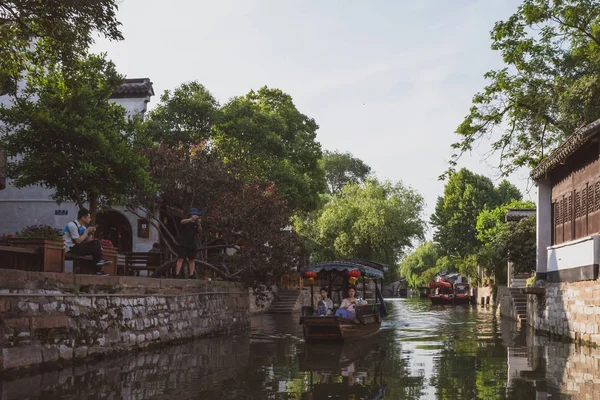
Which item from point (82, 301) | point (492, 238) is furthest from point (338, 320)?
point (492, 238)

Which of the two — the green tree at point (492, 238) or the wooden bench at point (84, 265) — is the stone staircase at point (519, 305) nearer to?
the green tree at point (492, 238)

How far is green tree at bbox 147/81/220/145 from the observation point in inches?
1252

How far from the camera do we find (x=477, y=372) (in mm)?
12008

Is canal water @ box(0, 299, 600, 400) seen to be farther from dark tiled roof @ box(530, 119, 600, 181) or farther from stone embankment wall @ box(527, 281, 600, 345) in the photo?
dark tiled roof @ box(530, 119, 600, 181)

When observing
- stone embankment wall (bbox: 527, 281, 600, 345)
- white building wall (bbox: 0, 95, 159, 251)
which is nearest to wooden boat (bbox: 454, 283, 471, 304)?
stone embankment wall (bbox: 527, 281, 600, 345)

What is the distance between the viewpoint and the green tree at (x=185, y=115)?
3180 cm

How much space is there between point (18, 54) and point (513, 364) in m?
11.0

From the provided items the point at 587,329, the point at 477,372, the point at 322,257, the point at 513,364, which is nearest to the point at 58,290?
the point at 477,372

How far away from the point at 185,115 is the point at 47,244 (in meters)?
19.9

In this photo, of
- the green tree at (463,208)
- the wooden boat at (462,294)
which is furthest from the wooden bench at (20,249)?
the green tree at (463,208)

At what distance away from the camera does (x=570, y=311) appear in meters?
18.2

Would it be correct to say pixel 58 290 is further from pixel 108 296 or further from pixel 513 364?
pixel 513 364

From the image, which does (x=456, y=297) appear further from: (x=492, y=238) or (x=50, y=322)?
(x=50, y=322)

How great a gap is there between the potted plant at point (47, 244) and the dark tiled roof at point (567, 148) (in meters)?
11.2
